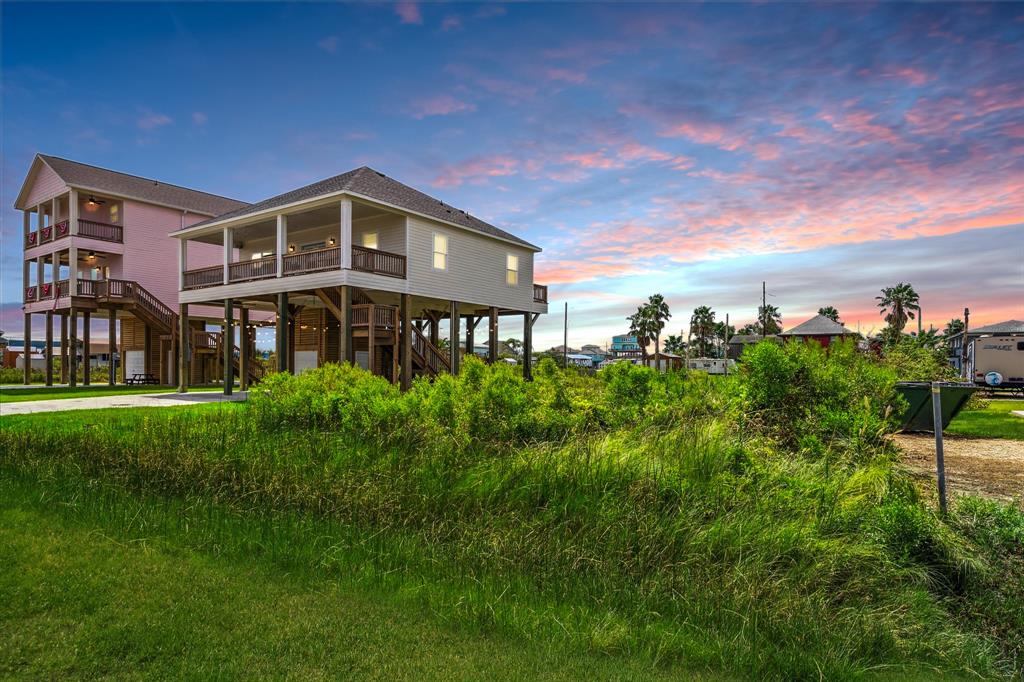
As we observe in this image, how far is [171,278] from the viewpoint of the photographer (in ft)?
99.6

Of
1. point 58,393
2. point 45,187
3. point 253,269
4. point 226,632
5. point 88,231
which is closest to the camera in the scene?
point 226,632

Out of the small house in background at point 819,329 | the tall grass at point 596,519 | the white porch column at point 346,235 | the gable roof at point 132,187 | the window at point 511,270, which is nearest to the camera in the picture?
the tall grass at point 596,519

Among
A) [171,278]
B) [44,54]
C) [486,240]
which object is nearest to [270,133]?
[44,54]

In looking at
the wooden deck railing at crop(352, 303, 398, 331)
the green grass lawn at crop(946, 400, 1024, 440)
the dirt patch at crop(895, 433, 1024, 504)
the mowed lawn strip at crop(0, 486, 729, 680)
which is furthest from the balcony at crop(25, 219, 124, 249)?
the green grass lawn at crop(946, 400, 1024, 440)

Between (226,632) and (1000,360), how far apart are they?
36.1 m

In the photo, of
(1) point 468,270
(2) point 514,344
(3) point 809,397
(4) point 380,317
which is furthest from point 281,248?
(2) point 514,344

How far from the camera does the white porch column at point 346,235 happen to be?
17531 millimetres

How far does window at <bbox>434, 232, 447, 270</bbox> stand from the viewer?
21392mm

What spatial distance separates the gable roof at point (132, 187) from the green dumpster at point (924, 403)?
3440 cm

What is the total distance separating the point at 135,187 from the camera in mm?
29891

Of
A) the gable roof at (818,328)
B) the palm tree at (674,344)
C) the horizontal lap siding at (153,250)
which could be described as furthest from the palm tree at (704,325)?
the horizontal lap siding at (153,250)

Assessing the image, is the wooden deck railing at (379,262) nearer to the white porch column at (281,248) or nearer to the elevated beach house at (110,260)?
the white porch column at (281,248)

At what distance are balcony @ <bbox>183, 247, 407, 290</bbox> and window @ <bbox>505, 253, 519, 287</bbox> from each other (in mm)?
6589

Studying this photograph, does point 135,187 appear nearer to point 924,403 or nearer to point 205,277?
point 205,277
